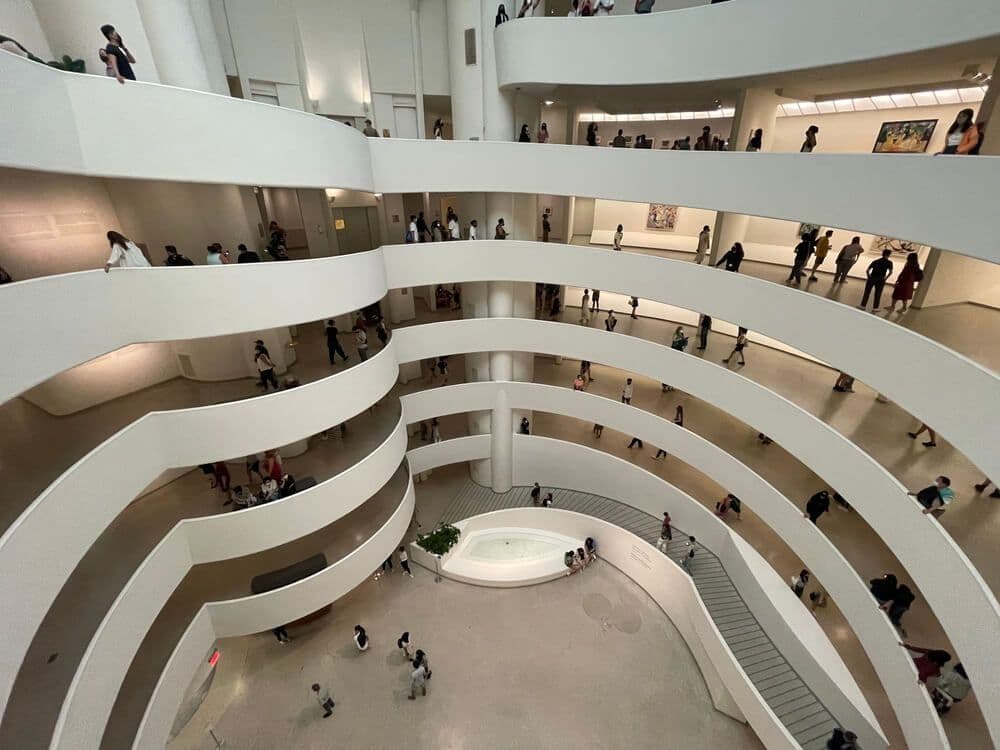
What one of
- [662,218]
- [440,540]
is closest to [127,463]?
[440,540]

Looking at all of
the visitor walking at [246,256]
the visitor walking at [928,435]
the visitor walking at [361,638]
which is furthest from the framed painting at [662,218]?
the visitor walking at [361,638]

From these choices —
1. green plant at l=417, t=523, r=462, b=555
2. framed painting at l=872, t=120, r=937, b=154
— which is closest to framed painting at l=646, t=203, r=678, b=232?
framed painting at l=872, t=120, r=937, b=154

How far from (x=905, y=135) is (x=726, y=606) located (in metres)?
15.5

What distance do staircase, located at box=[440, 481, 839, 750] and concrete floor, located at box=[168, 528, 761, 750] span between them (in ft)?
5.29

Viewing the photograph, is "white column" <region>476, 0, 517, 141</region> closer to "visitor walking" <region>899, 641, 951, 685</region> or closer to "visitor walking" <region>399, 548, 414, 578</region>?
"visitor walking" <region>399, 548, 414, 578</region>

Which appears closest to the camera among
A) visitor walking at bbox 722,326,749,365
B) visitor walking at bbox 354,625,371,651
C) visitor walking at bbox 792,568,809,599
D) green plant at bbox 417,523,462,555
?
visitor walking at bbox 792,568,809,599

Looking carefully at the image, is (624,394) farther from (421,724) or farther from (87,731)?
(87,731)

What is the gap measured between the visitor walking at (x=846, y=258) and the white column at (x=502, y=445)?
11311 mm

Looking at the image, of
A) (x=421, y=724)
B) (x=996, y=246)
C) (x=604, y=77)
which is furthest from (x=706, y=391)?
(x=421, y=724)

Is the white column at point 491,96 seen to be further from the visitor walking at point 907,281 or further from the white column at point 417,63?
the visitor walking at point 907,281

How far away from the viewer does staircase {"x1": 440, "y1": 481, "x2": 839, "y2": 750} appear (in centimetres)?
1138

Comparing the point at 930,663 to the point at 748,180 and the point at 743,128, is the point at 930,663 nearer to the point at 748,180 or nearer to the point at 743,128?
the point at 748,180

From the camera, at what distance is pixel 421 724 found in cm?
1254

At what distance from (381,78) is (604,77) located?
869cm
